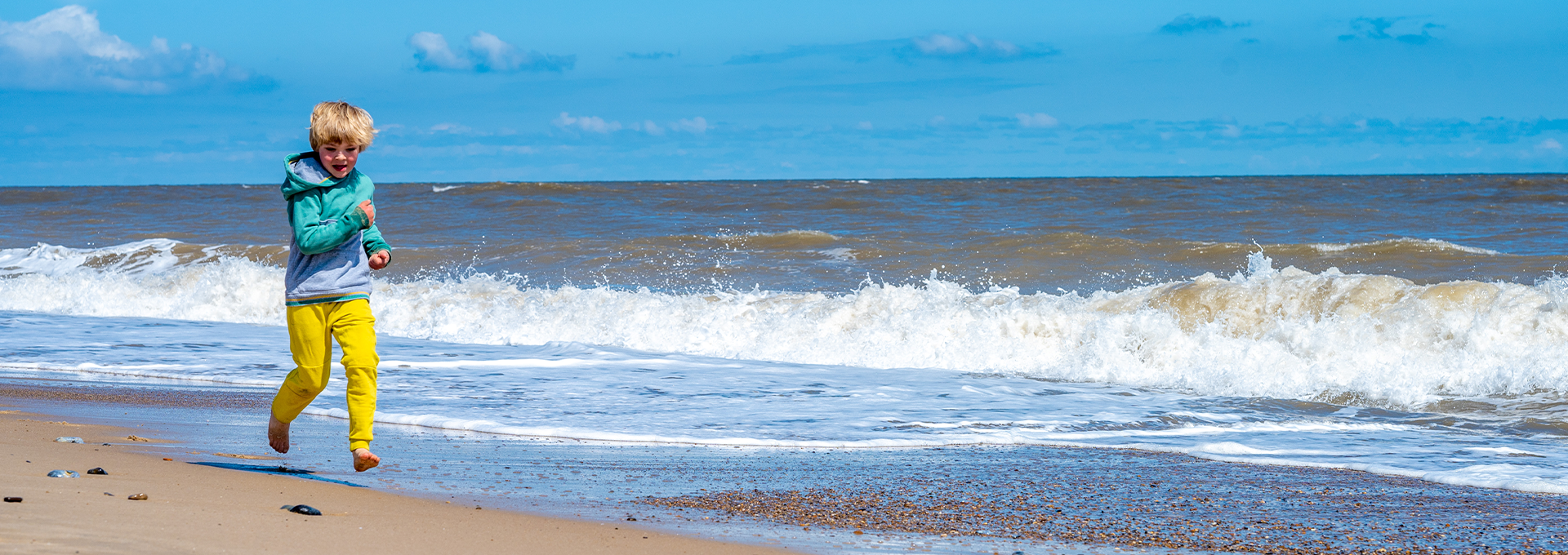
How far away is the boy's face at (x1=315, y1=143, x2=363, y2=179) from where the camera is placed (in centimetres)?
366

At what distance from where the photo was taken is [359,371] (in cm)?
371

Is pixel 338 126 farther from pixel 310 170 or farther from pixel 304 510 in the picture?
pixel 304 510

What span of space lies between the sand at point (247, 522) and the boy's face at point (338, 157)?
1013mm

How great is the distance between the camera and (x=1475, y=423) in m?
6.02

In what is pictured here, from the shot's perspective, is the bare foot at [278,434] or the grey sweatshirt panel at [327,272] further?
the bare foot at [278,434]

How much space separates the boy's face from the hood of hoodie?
0.02m

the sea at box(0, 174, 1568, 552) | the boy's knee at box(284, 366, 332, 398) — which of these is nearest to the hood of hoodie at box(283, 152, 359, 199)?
the boy's knee at box(284, 366, 332, 398)

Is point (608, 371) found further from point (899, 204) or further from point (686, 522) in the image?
point (899, 204)

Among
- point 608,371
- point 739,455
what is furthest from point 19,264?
point 739,455

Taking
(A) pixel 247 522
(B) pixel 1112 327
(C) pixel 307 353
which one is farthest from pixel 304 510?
(B) pixel 1112 327

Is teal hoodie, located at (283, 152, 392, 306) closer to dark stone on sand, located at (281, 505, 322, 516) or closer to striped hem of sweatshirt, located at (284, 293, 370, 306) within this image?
striped hem of sweatshirt, located at (284, 293, 370, 306)

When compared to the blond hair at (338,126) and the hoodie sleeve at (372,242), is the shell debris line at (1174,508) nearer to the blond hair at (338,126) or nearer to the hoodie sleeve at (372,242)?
the hoodie sleeve at (372,242)

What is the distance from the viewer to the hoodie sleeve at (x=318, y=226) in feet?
11.8

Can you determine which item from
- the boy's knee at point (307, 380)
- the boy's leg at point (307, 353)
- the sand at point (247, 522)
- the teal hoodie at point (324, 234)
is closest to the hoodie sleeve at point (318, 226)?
the teal hoodie at point (324, 234)
